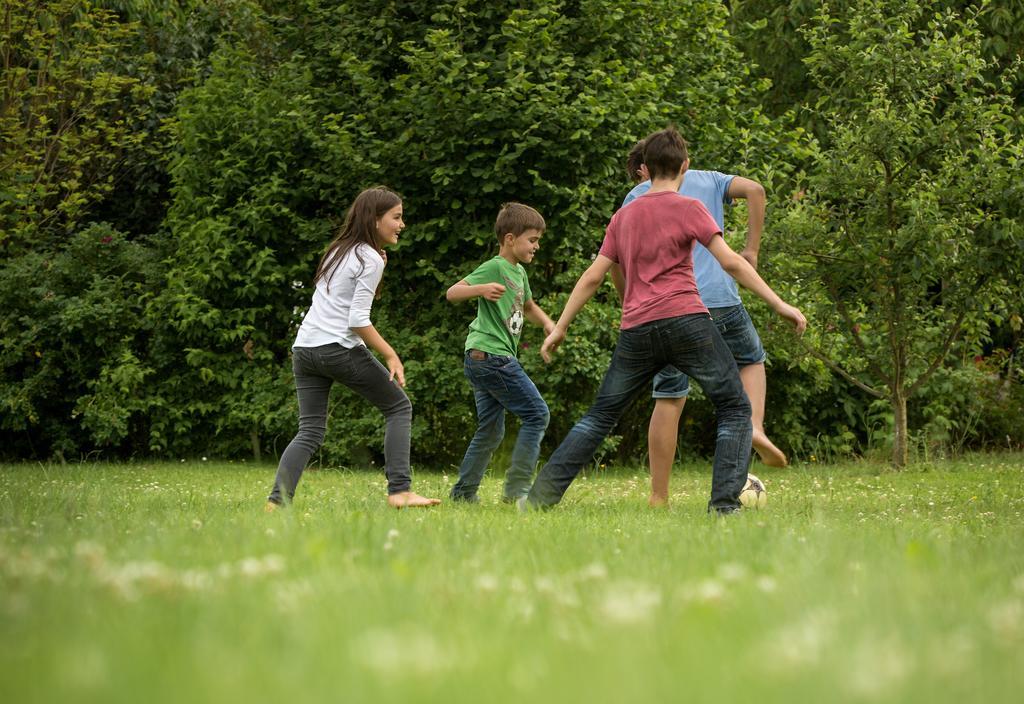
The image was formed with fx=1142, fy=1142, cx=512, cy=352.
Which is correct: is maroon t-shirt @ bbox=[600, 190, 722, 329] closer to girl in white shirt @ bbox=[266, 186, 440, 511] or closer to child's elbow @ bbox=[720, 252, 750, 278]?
child's elbow @ bbox=[720, 252, 750, 278]

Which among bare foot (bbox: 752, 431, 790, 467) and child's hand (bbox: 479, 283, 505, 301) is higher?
child's hand (bbox: 479, 283, 505, 301)

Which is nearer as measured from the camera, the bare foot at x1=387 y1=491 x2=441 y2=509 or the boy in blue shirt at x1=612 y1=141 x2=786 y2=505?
the bare foot at x1=387 y1=491 x2=441 y2=509

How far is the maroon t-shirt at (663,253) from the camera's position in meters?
5.86

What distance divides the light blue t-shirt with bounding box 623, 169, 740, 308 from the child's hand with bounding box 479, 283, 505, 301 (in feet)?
3.03

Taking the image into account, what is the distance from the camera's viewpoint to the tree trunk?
1079cm

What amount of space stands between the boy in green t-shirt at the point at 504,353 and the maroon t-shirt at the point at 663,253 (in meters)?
0.91

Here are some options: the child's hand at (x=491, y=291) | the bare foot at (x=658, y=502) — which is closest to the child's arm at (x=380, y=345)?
the child's hand at (x=491, y=291)

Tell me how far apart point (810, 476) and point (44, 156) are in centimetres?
1019

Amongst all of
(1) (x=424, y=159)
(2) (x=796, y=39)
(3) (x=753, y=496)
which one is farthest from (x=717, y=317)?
(2) (x=796, y=39)

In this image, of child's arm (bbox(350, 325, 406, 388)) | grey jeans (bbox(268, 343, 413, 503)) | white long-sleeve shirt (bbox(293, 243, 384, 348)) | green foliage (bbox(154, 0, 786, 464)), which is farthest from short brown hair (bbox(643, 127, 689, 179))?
green foliage (bbox(154, 0, 786, 464))

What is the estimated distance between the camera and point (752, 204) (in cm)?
670

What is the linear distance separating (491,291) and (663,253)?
4.05 ft

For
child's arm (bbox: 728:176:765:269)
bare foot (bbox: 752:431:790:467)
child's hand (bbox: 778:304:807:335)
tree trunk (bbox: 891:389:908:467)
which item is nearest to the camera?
child's hand (bbox: 778:304:807:335)

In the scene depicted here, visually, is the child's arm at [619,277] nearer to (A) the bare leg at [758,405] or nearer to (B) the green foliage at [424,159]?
(A) the bare leg at [758,405]
